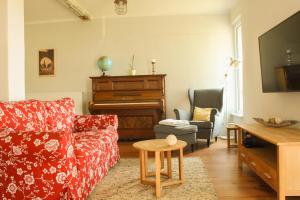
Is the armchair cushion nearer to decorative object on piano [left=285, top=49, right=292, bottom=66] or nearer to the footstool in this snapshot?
the footstool

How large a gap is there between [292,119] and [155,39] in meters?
3.50

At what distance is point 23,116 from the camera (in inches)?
96.7

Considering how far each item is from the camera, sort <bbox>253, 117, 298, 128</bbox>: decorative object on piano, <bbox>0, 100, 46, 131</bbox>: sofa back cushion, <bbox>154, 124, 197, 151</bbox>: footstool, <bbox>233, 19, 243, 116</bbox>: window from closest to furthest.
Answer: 1. <bbox>0, 100, 46, 131</bbox>: sofa back cushion
2. <bbox>253, 117, 298, 128</bbox>: decorative object on piano
3. <bbox>154, 124, 197, 151</bbox>: footstool
4. <bbox>233, 19, 243, 116</bbox>: window

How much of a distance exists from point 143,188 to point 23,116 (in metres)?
1.31

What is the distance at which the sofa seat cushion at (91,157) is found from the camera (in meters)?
2.27

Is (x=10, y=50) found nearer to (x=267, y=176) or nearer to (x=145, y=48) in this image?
(x=267, y=176)

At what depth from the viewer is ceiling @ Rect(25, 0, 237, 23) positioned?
4.94 metres

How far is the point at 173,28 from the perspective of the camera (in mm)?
5750

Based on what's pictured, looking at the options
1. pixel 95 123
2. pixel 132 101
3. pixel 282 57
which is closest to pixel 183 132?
pixel 95 123

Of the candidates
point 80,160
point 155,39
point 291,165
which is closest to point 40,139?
point 80,160

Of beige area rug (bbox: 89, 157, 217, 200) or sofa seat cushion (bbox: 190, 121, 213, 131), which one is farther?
sofa seat cushion (bbox: 190, 121, 213, 131)

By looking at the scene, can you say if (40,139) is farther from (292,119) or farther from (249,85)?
(249,85)

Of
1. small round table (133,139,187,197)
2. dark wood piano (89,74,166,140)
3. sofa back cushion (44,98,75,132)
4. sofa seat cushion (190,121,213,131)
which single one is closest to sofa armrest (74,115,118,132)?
sofa back cushion (44,98,75,132)

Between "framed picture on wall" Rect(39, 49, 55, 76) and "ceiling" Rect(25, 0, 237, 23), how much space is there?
68cm
